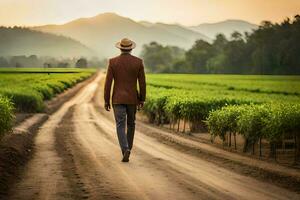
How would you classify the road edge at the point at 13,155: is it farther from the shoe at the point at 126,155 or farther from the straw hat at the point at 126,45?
the straw hat at the point at 126,45

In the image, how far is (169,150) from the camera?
1444 centimetres

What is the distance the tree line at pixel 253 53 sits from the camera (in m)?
105

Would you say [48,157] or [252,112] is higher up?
[252,112]

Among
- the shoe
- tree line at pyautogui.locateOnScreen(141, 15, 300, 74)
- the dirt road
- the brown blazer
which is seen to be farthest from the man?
tree line at pyautogui.locateOnScreen(141, 15, 300, 74)

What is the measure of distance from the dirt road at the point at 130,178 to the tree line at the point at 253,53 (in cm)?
9142

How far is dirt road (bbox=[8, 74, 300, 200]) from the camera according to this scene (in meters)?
8.35

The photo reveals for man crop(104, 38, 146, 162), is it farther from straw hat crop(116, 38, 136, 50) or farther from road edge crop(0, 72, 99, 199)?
road edge crop(0, 72, 99, 199)

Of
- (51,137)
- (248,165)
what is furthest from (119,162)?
(51,137)

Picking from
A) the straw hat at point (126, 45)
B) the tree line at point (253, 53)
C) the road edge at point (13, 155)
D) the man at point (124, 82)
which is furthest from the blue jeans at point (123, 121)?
the tree line at point (253, 53)

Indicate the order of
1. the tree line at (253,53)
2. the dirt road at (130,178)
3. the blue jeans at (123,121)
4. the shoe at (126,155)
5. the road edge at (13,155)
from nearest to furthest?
the dirt road at (130,178) → the road edge at (13,155) → the shoe at (126,155) → the blue jeans at (123,121) → the tree line at (253,53)

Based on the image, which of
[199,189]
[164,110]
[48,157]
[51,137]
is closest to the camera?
[199,189]

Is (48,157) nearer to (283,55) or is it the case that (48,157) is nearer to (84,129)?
(84,129)

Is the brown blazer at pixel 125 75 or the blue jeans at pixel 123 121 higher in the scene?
the brown blazer at pixel 125 75

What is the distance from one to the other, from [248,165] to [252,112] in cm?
262
